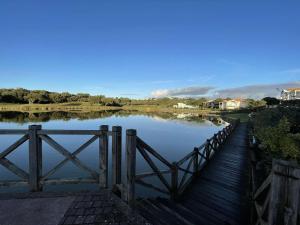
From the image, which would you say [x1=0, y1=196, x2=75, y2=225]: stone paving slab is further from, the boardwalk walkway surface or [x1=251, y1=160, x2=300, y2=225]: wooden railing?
[x1=251, y1=160, x2=300, y2=225]: wooden railing

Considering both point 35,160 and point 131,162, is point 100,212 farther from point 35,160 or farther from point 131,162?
point 35,160

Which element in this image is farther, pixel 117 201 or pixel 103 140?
pixel 103 140

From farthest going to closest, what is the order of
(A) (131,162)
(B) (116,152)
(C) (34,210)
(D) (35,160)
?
(B) (116,152), (D) (35,160), (A) (131,162), (C) (34,210)

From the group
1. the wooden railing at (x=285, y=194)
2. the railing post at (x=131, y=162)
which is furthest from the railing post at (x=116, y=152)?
the wooden railing at (x=285, y=194)

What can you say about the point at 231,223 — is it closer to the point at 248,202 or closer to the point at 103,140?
the point at 248,202

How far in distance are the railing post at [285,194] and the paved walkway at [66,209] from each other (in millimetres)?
2262

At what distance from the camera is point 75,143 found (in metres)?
21.5

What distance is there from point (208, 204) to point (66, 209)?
3.98 metres

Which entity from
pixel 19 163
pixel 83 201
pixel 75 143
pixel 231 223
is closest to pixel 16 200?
pixel 83 201

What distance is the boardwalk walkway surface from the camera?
503cm

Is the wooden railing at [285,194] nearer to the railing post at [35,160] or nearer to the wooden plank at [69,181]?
the wooden plank at [69,181]

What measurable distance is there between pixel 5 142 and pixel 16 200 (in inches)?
776

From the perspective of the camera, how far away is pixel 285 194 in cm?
297

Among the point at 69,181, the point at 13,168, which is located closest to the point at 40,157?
the point at 13,168
